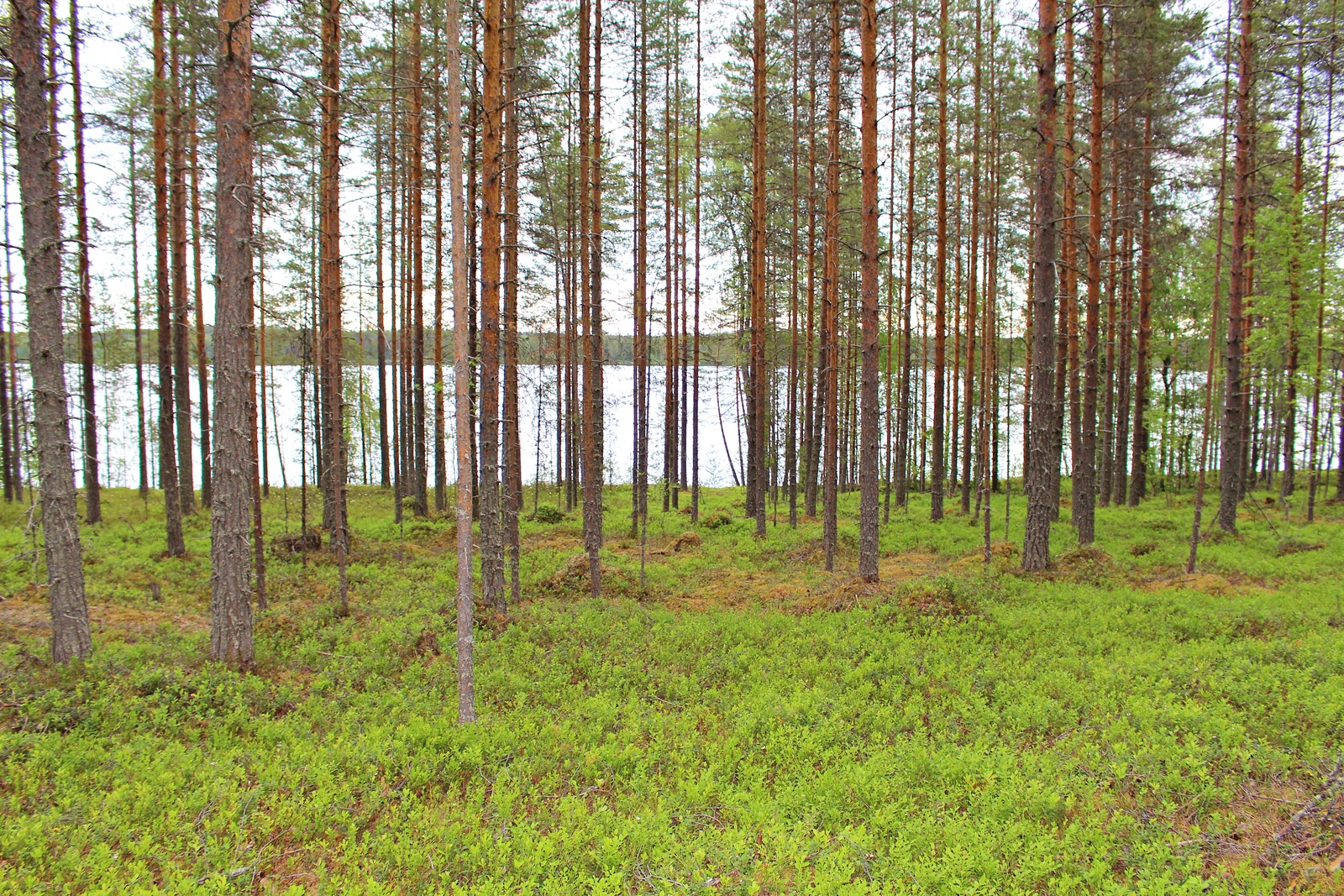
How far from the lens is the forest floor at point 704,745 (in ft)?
13.4

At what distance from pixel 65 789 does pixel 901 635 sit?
28.3ft

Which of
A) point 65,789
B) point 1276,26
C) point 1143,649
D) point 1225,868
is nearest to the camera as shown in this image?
point 1225,868

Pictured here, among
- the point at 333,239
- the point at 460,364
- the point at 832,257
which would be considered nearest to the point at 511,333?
the point at 333,239

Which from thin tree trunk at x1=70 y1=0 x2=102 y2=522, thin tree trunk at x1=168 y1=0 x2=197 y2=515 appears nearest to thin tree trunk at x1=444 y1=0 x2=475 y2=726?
thin tree trunk at x1=168 y1=0 x2=197 y2=515

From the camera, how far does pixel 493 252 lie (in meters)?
9.09

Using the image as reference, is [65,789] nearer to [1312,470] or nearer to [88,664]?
[88,664]

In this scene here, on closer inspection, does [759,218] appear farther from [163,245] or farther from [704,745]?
[163,245]

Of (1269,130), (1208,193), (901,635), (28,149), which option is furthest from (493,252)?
(1208,193)

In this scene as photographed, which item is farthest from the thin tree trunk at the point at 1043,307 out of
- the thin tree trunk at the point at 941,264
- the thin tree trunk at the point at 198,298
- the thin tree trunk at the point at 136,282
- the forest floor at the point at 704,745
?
the thin tree trunk at the point at 136,282

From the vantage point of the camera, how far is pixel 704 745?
19.0ft

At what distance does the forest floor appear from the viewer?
410cm

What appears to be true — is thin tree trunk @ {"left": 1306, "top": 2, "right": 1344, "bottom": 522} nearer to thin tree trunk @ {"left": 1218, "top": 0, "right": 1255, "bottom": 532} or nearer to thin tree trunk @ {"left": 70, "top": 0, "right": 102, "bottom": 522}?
thin tree trunk @ {"left": 1218, "top": 0, "right": 1255, "bottom": 532}

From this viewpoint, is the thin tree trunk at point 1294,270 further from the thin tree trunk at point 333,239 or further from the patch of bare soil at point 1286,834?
the thin tree trunk at point 333,239

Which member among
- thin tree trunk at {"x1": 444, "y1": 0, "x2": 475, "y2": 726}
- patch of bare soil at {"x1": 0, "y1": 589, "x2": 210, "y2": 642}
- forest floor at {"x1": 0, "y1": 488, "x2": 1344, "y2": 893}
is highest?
thin tree trunk at {"x1": 444, "y1": 0, "x2": 475, "y2": 726}
